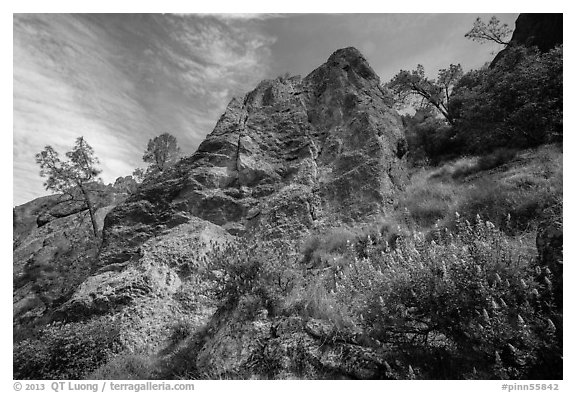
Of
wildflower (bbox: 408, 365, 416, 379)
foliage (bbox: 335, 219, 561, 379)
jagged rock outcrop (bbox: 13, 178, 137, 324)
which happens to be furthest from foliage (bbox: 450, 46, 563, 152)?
jagged rock outcrop (bbox: 13, 178, 137, 324)

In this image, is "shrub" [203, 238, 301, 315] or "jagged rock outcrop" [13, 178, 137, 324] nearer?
"shrub" [203, 238, 301, 315]

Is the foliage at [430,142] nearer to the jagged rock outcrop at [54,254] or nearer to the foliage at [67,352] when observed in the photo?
the foliage at [67,352]

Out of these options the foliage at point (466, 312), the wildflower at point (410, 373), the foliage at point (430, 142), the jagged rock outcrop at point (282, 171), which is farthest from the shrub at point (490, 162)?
the wildflower at point (410, 373)

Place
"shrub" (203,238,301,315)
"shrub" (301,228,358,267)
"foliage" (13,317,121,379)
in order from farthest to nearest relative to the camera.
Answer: "shrub" (301,228,358,267)
"foliage" (13,317,121,379)
"shrub" (203,238,301,315)

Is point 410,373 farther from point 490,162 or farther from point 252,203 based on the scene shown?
point 490,162

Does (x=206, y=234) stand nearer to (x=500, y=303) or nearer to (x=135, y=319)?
(x=135, y=319)

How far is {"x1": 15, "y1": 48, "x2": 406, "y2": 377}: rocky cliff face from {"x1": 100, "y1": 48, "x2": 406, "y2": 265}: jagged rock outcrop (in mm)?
40

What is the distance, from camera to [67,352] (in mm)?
6059

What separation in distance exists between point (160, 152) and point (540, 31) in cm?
2848

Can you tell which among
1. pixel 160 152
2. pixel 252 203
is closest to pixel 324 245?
pixel 252 203

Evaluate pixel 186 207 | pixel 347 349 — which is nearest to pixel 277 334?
pixel 347 349

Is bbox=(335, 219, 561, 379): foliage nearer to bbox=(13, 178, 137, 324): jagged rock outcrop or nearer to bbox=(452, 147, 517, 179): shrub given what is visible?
bbox=(452, 147, 517, 179): shrub

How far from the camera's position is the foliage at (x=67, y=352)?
19.6 ft

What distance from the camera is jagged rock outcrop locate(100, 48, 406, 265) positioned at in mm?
9305
